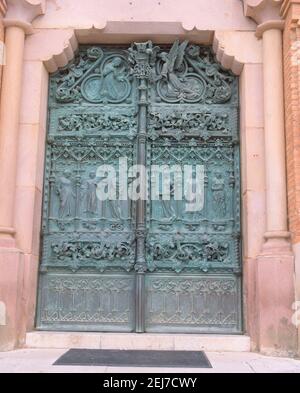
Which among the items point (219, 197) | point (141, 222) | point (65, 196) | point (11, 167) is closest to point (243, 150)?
point (219, 197)

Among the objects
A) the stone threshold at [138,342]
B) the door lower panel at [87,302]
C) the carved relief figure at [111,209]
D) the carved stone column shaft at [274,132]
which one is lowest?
the stone threshold at [138,342]

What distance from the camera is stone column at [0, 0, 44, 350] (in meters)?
6.51

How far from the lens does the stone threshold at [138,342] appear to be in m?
6.66

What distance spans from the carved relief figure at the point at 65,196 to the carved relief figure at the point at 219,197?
2.08m

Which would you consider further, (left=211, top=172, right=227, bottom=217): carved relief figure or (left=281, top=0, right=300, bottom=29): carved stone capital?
(left=211, top=172, right=227, bottom=217): carved relief figure

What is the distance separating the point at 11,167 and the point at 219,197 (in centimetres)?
297

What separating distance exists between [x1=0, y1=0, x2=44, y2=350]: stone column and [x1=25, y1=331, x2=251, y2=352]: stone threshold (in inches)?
13.3

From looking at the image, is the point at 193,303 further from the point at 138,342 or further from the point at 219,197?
the point at 219,197

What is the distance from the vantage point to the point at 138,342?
22.0 ft

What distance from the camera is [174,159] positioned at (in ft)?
25.0

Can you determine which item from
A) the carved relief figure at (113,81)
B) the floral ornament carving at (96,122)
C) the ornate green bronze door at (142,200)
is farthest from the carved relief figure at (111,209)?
the carved relief figure at (113,81)

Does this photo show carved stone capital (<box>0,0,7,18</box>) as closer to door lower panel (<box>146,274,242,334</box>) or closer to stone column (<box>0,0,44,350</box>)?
stone column (<box>0,0,44,350</box>)

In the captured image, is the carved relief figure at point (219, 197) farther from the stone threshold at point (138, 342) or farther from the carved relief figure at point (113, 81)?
the carved relief figure at point (113, 81)

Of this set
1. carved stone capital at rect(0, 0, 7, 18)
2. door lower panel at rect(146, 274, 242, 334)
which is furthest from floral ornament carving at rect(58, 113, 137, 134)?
door lower panel at rect(146, 274, 242, 334)
